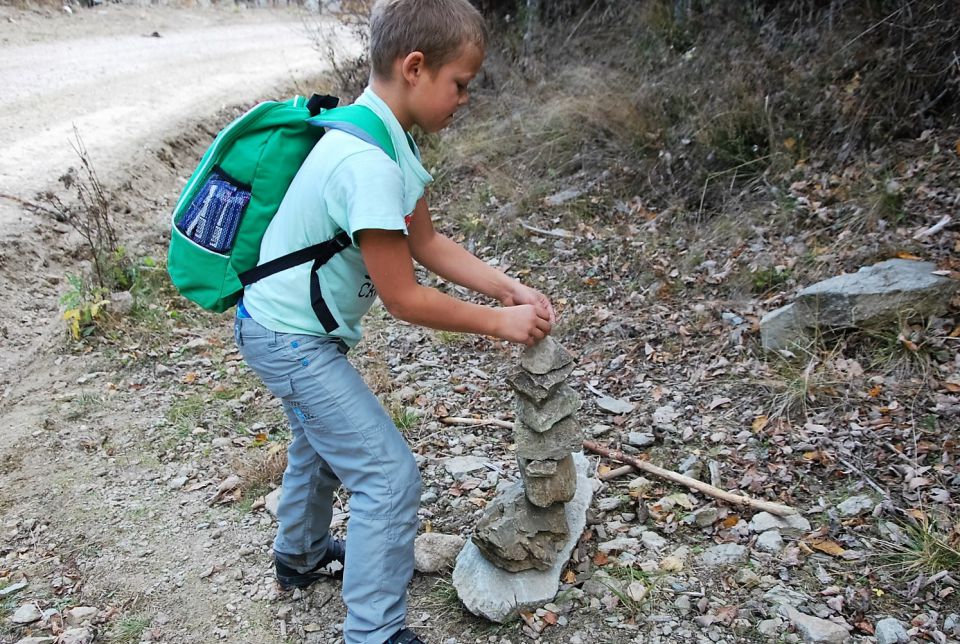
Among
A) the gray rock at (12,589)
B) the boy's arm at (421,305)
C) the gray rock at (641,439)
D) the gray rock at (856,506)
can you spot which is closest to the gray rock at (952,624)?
the gray rock at (856,506)

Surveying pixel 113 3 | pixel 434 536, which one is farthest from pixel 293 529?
pixel 113 3

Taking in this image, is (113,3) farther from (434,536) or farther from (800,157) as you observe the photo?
(434,536)

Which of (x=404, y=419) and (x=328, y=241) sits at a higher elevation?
(x=328, y=241)

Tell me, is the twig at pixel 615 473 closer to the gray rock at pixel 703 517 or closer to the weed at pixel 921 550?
the gray rock at pixel 703 517

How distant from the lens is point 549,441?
2.69m

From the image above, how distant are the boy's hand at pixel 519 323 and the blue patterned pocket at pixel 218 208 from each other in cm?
85

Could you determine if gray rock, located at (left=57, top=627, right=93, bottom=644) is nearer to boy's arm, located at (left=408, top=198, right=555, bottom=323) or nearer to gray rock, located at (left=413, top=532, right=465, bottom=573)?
gray rock, located at (left=413, top=532, right=465, bottom=573)

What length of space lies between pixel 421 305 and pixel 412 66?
2.29 feet

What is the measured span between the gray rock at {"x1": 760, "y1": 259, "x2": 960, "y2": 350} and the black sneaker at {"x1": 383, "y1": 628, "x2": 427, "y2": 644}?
256 centimetres

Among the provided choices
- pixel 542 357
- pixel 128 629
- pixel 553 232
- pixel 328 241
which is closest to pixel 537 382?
pixel 542 357

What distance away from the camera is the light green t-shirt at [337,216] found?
2.01m

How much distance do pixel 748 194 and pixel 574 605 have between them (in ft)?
12.1

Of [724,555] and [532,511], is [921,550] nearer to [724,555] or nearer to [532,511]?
[724,555]

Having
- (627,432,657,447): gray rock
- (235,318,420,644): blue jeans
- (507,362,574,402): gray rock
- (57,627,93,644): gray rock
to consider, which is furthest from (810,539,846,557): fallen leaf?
(57,627,93,644): gray rock
